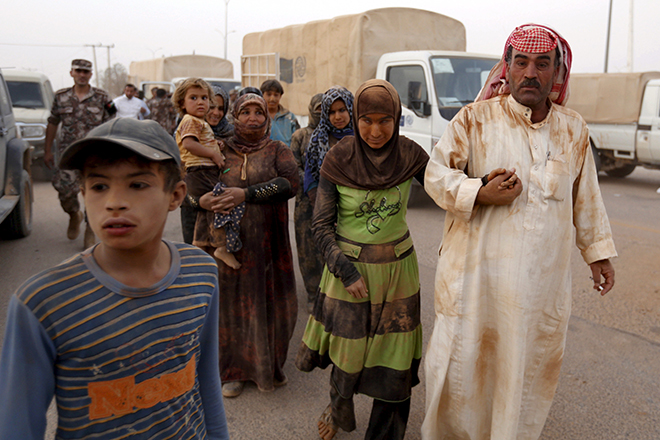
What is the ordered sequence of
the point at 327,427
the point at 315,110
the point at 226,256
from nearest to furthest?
1. the point at 327,427
2. the point at 226,256
3. the point at 315,110

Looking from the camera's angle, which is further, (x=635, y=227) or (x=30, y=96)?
(x=30, y=96)

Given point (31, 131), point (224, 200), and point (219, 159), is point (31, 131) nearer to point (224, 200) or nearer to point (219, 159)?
point (219, 159)


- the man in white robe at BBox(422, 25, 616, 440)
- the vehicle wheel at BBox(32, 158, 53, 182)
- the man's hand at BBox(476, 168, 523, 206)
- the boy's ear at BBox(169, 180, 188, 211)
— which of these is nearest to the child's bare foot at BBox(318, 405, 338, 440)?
the man in white robe at BBox(422, 25, 616, 440)

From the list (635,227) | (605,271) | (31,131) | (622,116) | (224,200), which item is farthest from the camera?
(622,116)

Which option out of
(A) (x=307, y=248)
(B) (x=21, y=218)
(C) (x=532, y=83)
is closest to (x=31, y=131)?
(B) (x=21, y=218)

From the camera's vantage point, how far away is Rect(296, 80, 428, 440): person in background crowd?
2.44m

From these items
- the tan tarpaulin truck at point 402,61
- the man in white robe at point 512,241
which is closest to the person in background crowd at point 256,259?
the man in white robe at point 512,241

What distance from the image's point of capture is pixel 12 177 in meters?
6.30

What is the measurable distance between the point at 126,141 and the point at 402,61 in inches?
304

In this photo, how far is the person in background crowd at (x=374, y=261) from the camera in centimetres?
244

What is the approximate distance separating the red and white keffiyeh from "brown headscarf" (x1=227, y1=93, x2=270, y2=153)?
124cm

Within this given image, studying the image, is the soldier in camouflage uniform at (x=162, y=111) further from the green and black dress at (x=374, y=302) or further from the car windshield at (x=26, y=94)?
Result: the green and black dress at (x=374, y=302)

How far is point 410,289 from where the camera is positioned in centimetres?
250

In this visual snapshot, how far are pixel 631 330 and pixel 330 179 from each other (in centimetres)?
300
